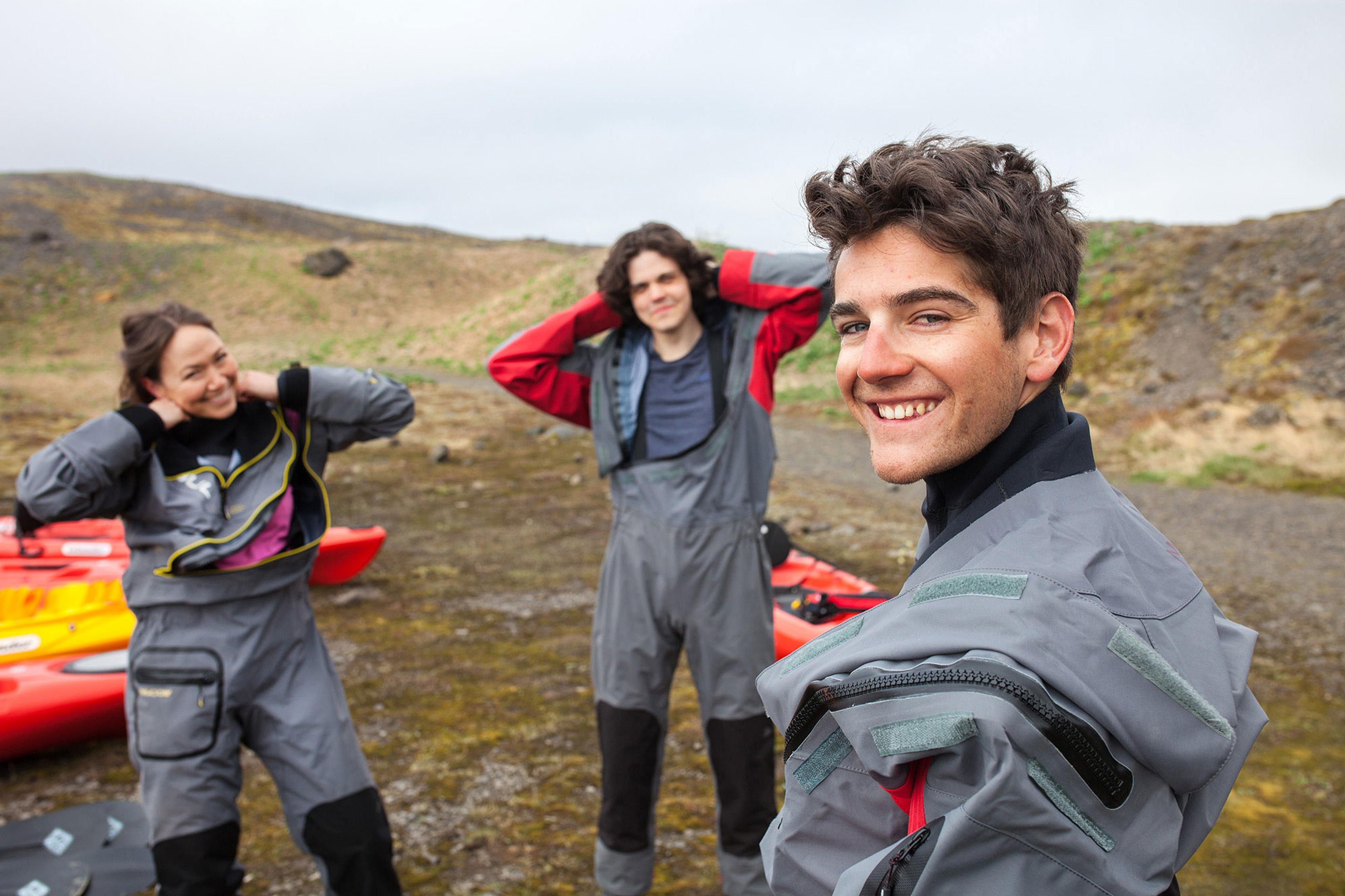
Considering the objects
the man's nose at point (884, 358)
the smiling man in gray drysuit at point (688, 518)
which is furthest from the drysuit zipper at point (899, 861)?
the smiling man in gray drysuit at point (688, 518)

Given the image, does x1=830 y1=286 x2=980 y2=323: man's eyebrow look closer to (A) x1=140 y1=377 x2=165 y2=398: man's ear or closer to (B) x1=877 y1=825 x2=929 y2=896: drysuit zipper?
(B) x1=877 y1=825 x2=929 y2=896: drysuit zipper

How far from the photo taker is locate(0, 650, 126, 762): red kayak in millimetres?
4273

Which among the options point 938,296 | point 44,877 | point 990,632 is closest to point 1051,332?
point 938,296

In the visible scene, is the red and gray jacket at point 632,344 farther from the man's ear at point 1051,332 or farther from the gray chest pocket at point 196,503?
the man's ear at point 1051,332

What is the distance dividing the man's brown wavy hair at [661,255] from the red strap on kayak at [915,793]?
2375 mm

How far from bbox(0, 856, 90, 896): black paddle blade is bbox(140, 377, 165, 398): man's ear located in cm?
196

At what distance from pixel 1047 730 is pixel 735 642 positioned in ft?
6.70

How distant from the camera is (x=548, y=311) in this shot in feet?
87.9

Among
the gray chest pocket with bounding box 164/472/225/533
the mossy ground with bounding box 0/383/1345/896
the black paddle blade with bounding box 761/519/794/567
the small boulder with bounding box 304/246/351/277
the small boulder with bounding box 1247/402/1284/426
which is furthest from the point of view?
the small boulder with bounding box 304/246/351/277

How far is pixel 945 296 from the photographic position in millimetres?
1186

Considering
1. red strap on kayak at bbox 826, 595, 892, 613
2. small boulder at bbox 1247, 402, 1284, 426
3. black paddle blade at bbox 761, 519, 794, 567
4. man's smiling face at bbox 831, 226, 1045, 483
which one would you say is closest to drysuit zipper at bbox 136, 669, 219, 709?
man's smiling face at bbox 831, 226, 1045, 483

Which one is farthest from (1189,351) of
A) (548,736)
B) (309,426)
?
(309,426)

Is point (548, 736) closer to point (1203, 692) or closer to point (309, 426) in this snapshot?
point (309, 426)

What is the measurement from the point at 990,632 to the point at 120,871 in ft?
12.4
